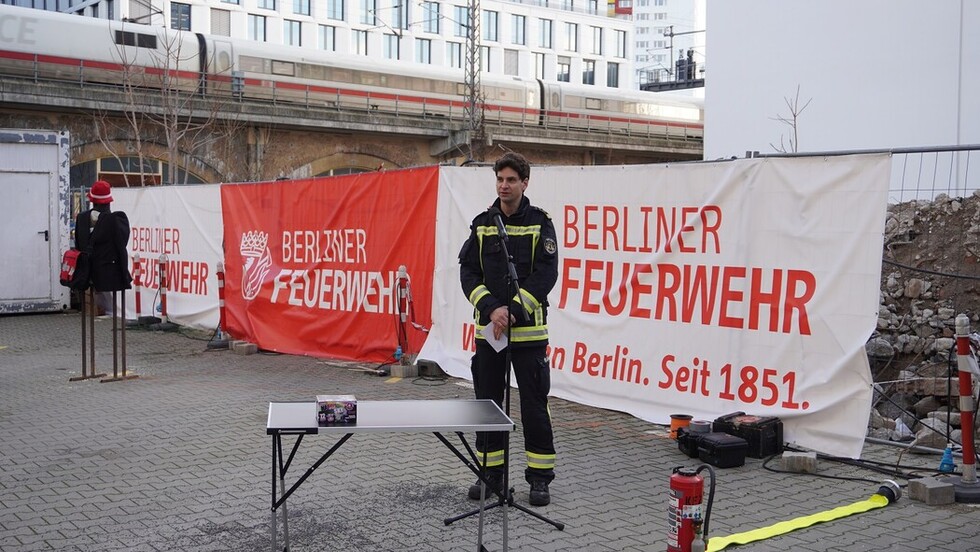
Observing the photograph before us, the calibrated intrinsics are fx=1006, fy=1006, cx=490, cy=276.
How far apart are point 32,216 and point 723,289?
1583 cm

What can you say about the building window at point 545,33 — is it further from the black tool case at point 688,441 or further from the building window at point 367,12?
the black tool case at point 688,441

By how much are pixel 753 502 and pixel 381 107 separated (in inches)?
1741

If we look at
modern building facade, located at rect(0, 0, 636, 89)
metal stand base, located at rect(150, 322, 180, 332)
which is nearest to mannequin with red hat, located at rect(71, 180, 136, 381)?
metal stand base, located at rect(150, 322, 180, 332)

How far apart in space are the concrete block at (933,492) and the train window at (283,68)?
1631 inches

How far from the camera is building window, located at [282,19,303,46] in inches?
3246

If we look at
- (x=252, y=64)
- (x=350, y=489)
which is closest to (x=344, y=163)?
(x=252, y=64)

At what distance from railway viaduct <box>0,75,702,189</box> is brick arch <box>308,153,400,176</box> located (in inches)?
2.2

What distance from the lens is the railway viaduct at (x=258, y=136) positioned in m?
37.8

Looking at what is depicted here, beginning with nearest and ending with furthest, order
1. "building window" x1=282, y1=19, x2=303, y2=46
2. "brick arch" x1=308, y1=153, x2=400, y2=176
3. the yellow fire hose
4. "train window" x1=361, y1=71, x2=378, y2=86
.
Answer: the yellow fire hose
"brick arch" x1=308, y1=153, x2=400, y2=176
"train window" x1=361, y1=71, x2=378, y2=86
"building window" x1=282, y1=19, x2=303, y2=46

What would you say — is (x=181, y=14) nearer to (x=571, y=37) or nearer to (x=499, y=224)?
A: (x=571, y=37)

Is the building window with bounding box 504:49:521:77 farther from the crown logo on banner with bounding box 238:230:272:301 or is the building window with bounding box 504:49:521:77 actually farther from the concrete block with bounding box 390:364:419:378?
the concrete block with bounding box 390:364:419:378

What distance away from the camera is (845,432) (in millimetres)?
7758

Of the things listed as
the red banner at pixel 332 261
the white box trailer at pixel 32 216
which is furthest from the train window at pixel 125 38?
the red banner at pixel 332 261

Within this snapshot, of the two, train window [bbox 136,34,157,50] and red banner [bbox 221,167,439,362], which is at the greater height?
train window [bbox 136,34,157,50]
